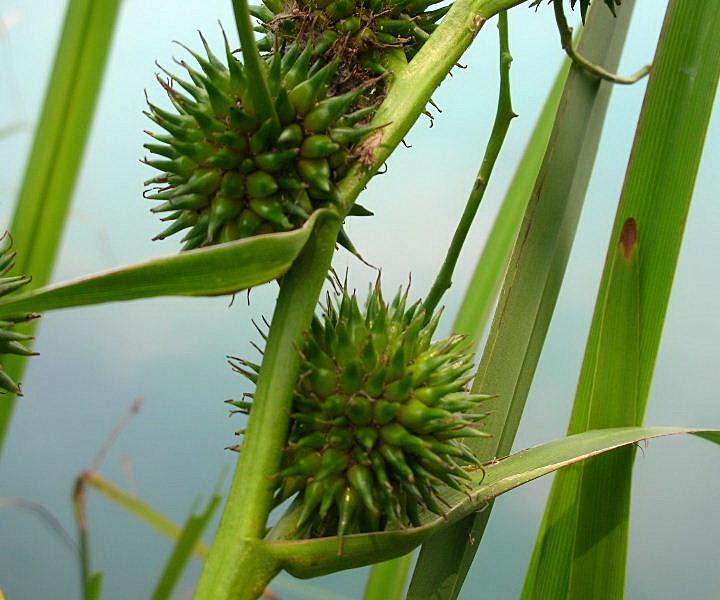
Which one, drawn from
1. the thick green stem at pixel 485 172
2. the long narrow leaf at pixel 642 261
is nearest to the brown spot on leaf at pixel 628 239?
the long narrow leaf at pixel 642 261

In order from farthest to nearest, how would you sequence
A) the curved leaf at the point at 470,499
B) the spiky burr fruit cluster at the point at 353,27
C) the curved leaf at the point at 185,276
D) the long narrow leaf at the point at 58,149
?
the long narrow leaf at the point at 58,149
the spiky burr fruit cluster at the point at 353,27
the curved leaf at the point at 470,499
the curved leaf at the point at 185,276

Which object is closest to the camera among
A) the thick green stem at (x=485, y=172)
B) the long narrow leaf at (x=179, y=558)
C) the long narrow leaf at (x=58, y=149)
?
the thick green stem at (x=485, y=172)

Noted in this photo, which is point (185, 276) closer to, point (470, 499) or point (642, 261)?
point (470, 499)

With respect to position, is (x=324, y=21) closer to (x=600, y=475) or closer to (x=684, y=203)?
(x=684, y=203)

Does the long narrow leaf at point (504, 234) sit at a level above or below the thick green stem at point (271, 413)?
above

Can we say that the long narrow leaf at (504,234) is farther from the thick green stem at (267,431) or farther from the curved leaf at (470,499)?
the thick green stem at (267,431)

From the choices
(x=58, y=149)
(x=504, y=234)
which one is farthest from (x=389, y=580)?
(x=58, y=149)

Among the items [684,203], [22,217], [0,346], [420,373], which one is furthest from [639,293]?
[22,217]
